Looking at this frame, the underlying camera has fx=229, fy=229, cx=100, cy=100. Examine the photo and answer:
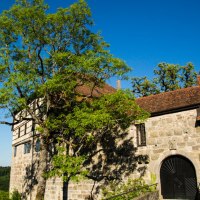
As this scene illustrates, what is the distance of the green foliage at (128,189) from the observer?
10729 millimetres

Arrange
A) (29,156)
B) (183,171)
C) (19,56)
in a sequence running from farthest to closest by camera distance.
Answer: (29,156)
(19,56)
(183,171)

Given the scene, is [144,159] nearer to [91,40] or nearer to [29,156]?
[91,40]

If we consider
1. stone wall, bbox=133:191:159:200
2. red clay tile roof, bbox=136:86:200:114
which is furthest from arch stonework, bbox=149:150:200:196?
red clay tile roof, bbox=136:86:200:114

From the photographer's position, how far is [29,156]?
21.1 meters

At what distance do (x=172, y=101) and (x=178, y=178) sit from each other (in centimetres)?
448

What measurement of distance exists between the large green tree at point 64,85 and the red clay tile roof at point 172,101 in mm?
1678

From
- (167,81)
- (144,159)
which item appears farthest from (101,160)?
(167,81)

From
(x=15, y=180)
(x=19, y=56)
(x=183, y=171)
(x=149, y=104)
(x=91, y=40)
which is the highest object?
(x=91, y=40)

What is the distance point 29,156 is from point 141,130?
38.4ft

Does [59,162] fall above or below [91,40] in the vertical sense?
below

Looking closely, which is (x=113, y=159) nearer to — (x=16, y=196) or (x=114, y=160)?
(x=114, y=160)

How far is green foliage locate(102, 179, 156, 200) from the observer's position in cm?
1073

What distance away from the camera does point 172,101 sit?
46.2 feet

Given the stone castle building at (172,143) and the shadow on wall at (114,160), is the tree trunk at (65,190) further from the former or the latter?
the shadow on wall at (114,160)
